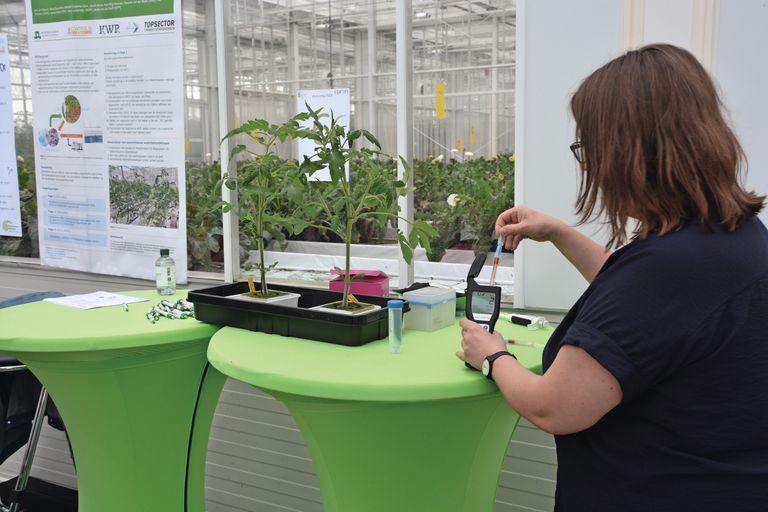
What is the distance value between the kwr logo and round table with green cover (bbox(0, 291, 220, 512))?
1.46m

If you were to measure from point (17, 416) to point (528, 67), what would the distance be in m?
2.28

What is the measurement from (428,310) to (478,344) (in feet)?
1.56

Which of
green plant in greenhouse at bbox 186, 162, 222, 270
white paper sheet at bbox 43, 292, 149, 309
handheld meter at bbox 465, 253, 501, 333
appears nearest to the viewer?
handheld meter at bbox 465, 253, 501, 333

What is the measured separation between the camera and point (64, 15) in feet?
11.1

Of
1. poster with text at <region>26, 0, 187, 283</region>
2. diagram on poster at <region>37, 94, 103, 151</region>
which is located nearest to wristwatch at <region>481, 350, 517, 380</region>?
poster with text at <region>26, 0, 187, 283</region>

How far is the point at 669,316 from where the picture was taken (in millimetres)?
1126

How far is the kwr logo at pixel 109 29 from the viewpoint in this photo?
3.22 m

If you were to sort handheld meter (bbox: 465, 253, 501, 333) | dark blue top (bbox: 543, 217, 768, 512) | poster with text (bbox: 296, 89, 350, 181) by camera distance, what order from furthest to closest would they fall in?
poster with text (bbox: 296, 89, 350, 181) → handheld meter (bbox: 465, 253, 501, 333) → dark blue top (bbox: 543, 217, 768, 512)

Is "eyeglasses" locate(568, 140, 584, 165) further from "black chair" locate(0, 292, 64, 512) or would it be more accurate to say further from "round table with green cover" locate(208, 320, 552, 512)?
"black chair" locate(0, 292, 64, 512)

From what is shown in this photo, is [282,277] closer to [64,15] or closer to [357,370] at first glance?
[64,15]

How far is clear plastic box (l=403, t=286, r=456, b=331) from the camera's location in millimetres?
1992

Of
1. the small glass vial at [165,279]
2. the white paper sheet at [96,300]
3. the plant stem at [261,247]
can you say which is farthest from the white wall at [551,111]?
the white paper sheet at [96,300]

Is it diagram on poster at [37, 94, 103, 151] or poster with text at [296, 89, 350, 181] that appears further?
diagram on poster at [37, 94, 103, 151]

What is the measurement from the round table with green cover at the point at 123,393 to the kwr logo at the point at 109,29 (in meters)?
1.46
